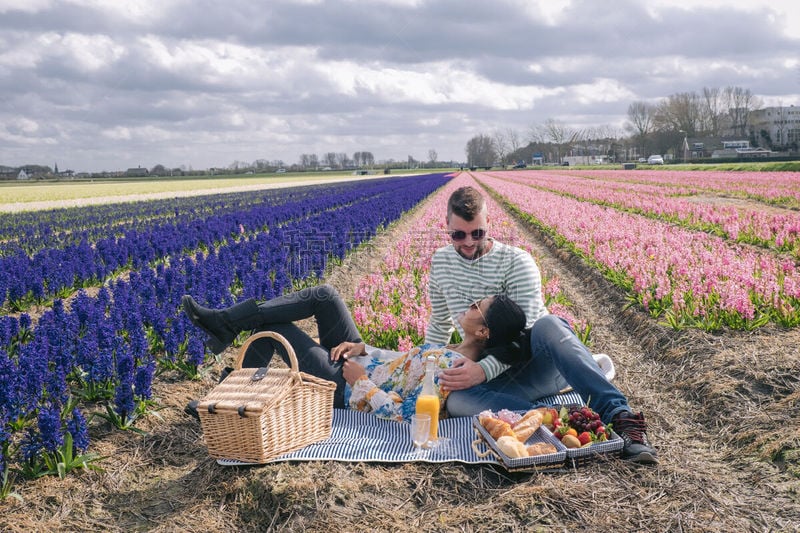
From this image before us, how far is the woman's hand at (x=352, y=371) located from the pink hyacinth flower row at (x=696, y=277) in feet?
12.8

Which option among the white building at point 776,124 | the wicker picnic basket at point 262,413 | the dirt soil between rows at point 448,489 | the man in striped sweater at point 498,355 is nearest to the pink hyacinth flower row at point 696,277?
the dirt soil between rows at point 448,489

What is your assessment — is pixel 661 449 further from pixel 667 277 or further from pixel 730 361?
pixel 667 277

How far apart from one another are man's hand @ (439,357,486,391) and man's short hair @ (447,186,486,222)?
3.37 feet

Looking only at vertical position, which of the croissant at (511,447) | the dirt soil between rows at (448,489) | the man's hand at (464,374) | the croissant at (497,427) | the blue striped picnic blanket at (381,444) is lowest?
the dirt soil between rows at (448,489)

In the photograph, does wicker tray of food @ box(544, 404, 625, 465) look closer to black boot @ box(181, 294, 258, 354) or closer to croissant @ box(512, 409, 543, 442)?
croissant @ box(512, 409, 543, 442)

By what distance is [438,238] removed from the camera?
12.9 meters

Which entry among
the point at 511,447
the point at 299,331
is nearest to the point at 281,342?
the point at 299,331

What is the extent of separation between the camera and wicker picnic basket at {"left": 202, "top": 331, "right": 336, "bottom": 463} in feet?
12.8

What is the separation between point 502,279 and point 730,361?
2.62m

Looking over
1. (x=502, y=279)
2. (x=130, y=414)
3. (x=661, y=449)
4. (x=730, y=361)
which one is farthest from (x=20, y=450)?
(x=730, y=361)

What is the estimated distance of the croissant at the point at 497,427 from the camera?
3959 mm

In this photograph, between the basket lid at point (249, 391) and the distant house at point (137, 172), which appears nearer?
the basket lid at point (249, 391)

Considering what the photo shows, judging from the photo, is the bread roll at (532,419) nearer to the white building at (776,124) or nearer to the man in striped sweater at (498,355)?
the man in striped sweater at (498,355)

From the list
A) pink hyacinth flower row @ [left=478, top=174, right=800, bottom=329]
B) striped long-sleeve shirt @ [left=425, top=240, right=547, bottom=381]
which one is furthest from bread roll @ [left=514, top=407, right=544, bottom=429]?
pink hyacinth flower row @ [left=478, top=174, right=800, bottom=329]
